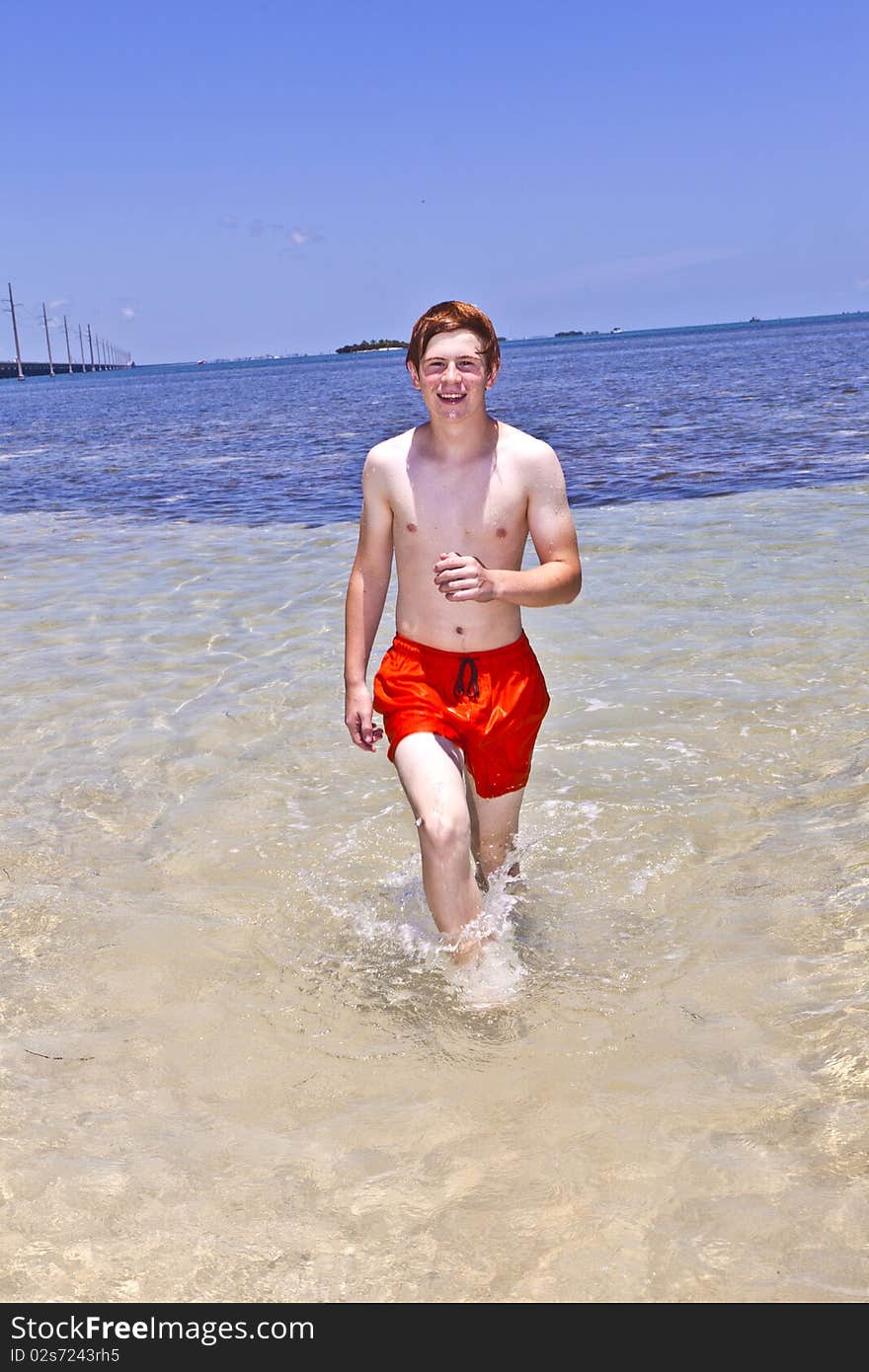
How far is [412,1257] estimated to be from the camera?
2543mm

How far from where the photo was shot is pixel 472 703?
12.2ft

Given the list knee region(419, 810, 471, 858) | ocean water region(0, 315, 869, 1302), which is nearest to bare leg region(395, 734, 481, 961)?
knee region(419, 810, 471, 858)

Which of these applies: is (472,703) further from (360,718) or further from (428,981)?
(428,981)

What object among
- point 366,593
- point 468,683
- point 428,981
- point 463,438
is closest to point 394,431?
point 366,593

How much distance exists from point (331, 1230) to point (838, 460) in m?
15.1

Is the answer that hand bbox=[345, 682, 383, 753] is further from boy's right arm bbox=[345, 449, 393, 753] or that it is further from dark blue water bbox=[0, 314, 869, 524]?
dark blue water bbox=[0, 314, 869, 524]

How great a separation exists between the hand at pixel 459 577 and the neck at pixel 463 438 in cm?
64

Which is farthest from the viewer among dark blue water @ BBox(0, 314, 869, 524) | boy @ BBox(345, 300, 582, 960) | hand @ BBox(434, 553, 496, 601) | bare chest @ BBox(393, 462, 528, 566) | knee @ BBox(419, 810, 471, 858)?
dark blue water @ BBox(0, 314, 869, 524)

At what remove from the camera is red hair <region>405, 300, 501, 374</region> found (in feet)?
11.8

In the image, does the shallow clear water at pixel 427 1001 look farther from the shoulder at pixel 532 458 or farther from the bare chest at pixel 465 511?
the shoulder at pixel 532 458

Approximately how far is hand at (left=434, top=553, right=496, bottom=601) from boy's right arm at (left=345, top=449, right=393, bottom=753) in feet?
2.11

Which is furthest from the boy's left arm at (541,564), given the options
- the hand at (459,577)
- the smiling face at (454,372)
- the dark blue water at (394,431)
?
the dark blue water at (394,431)
